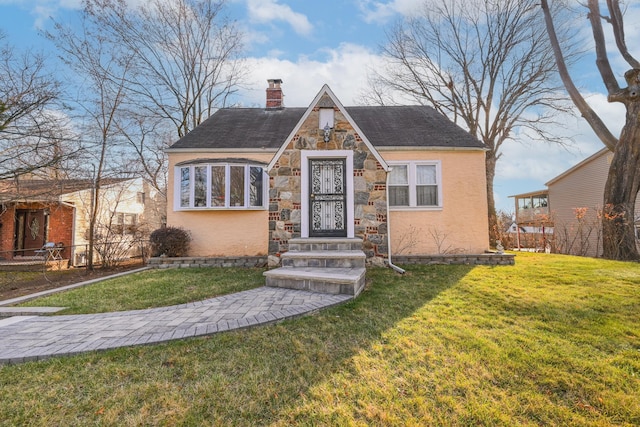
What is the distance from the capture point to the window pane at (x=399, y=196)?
9.47 meters

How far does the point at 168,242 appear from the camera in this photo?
8789mm

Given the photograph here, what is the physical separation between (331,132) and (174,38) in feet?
44.7

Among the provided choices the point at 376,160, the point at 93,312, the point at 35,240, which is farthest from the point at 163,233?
the point at 35,240

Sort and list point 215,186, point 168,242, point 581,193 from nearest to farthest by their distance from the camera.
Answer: point 168,242, point 215,186, point 581,193

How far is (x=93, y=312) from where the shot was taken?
442 centimetres

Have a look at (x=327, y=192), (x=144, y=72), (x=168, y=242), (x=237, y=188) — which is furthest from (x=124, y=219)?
(x=327, y=192)

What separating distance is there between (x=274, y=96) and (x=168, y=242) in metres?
7.61

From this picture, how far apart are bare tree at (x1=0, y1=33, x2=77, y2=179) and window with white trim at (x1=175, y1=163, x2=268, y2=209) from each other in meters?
2.95

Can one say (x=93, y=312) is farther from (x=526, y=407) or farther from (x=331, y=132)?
(x=331, y=132)

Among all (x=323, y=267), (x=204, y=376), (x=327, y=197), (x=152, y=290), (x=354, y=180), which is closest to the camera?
(x=204, y=376)

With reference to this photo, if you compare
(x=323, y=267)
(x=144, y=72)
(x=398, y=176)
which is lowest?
(x=323, y=267)

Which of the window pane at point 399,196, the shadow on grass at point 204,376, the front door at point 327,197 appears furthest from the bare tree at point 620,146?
Result: the shadow on grass at point 204,376

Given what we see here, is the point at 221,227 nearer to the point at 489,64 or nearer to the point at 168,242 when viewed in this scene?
the point at 168,242

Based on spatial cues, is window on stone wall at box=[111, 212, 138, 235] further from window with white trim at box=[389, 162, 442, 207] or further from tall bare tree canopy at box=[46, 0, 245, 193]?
window with white trim at box=[389, 162, 442, 207]
